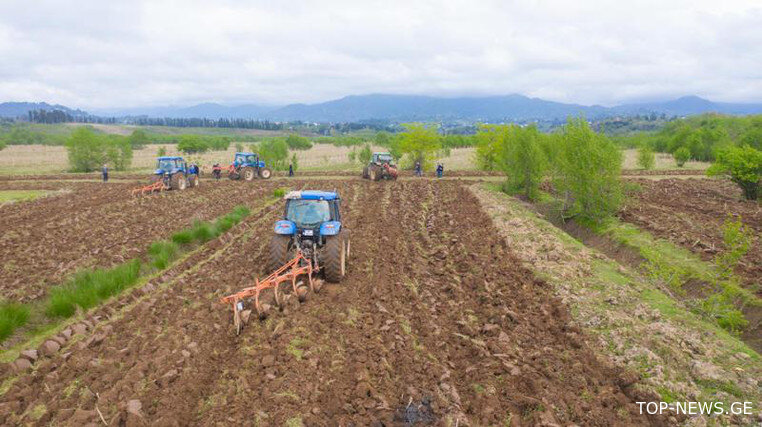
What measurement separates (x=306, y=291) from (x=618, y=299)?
20.3 feet

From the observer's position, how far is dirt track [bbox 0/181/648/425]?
18.7 ft

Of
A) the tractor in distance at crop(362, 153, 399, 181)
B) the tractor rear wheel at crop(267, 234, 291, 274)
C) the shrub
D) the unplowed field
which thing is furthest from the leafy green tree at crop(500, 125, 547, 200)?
the shrub

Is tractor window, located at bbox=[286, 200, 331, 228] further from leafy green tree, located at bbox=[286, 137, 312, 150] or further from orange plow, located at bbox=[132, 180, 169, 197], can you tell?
leafy green tree, located at bbox=[286, 137, 312, 150]

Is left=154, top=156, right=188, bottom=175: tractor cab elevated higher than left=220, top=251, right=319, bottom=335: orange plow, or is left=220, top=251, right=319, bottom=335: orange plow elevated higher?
left=154, top=156, right=188, bottom=175: tractor cab

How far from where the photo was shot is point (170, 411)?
220 inches

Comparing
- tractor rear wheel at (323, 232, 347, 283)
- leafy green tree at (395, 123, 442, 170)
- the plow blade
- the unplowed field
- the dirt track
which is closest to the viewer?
the dirt track

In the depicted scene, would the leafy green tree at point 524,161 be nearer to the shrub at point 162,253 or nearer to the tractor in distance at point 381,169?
the tractor in distance at point 381,169

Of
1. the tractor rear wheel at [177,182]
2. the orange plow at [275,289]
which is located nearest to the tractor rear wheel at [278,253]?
the orange plow at [275,289]

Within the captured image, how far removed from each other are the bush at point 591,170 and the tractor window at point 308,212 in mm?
11195

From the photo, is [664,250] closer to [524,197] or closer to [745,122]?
[524,197]

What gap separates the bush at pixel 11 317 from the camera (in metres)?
7.93

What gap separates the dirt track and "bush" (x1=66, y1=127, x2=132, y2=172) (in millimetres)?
38602

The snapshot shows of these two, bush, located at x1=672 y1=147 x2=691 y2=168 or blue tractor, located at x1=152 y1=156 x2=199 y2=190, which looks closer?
blue tractor, located at x1=152 y1=156 x2=199 y2=190

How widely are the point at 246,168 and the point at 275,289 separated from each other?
24.5 meters
